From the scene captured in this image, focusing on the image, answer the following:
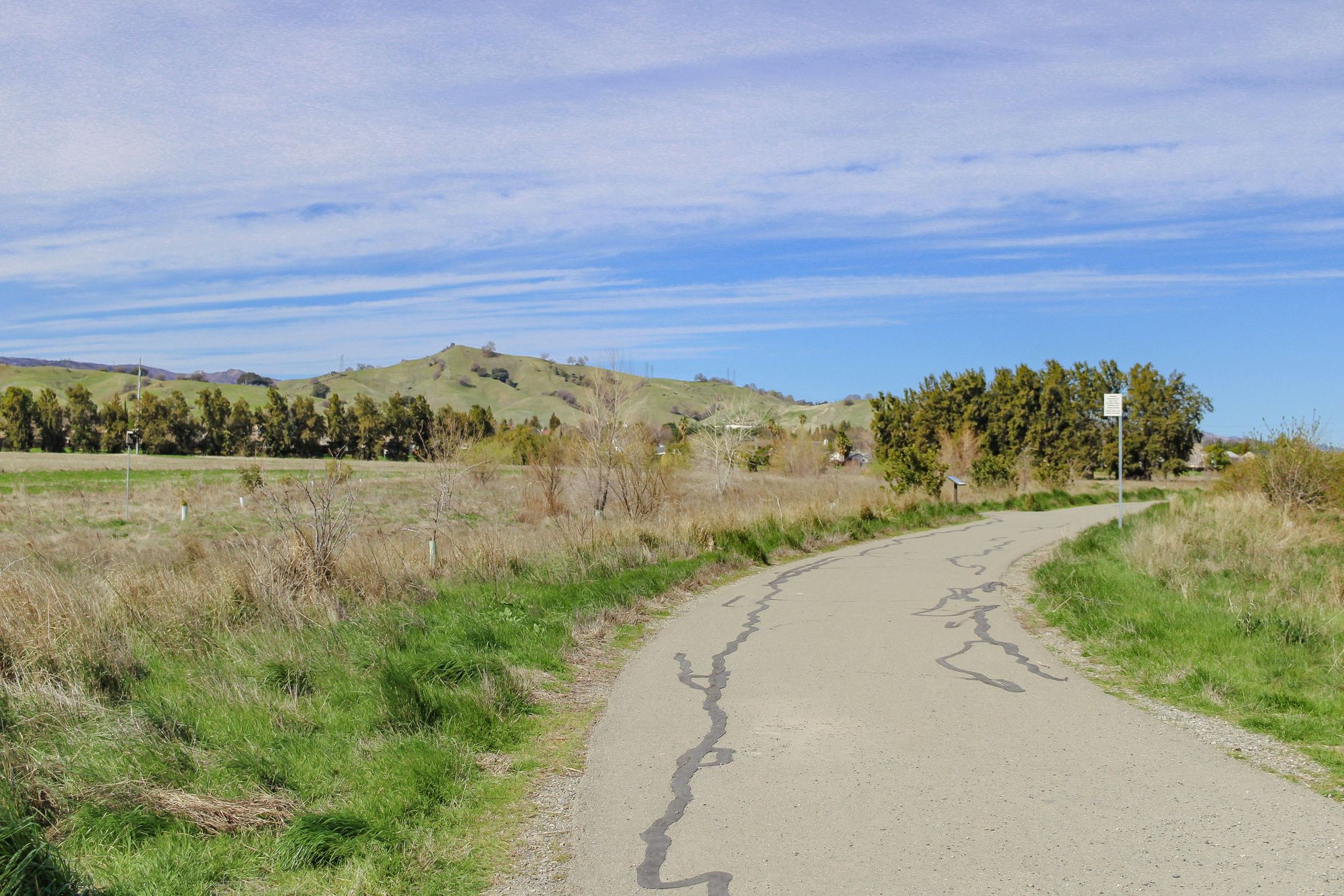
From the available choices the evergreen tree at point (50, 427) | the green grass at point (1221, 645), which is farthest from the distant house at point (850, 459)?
the evergreen tree at point (50, 427)

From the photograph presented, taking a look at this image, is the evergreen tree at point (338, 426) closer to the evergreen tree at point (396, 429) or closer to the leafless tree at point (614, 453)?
the evergreen tree at point (396, 429)

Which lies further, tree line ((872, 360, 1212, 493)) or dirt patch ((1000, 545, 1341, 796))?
tree line ((872, 360, 1212, 493))

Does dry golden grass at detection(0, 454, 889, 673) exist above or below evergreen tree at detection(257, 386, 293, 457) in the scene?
below

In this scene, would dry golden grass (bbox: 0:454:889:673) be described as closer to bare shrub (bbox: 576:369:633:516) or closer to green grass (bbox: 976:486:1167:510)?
bare shrub (bbox: 576:369:633:516)

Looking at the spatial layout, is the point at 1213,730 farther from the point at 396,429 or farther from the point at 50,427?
the point at 50,427

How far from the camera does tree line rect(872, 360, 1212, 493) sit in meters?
58.2

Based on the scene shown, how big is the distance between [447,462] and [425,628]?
15394 mm

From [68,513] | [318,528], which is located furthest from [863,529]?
[68,513]

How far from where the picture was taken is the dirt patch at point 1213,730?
19.0 ft

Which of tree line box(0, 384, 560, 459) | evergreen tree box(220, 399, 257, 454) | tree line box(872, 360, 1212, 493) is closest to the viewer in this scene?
tree line box(872, 360, 1212, 493)

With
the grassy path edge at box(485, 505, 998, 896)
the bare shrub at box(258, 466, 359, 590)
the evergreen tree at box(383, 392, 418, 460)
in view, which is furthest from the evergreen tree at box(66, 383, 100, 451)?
the grassy path edge at box(485, 505, 998, 896)

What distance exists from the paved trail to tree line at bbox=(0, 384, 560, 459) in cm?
8072

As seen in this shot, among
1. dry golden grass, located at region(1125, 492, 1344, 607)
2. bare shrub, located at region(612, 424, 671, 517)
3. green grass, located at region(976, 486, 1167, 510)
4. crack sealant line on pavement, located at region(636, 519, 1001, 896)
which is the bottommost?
crack sealant line on pavement, located at region(636, 519, 1001, 896)

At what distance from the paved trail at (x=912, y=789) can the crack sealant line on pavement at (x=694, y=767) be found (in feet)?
0.06
